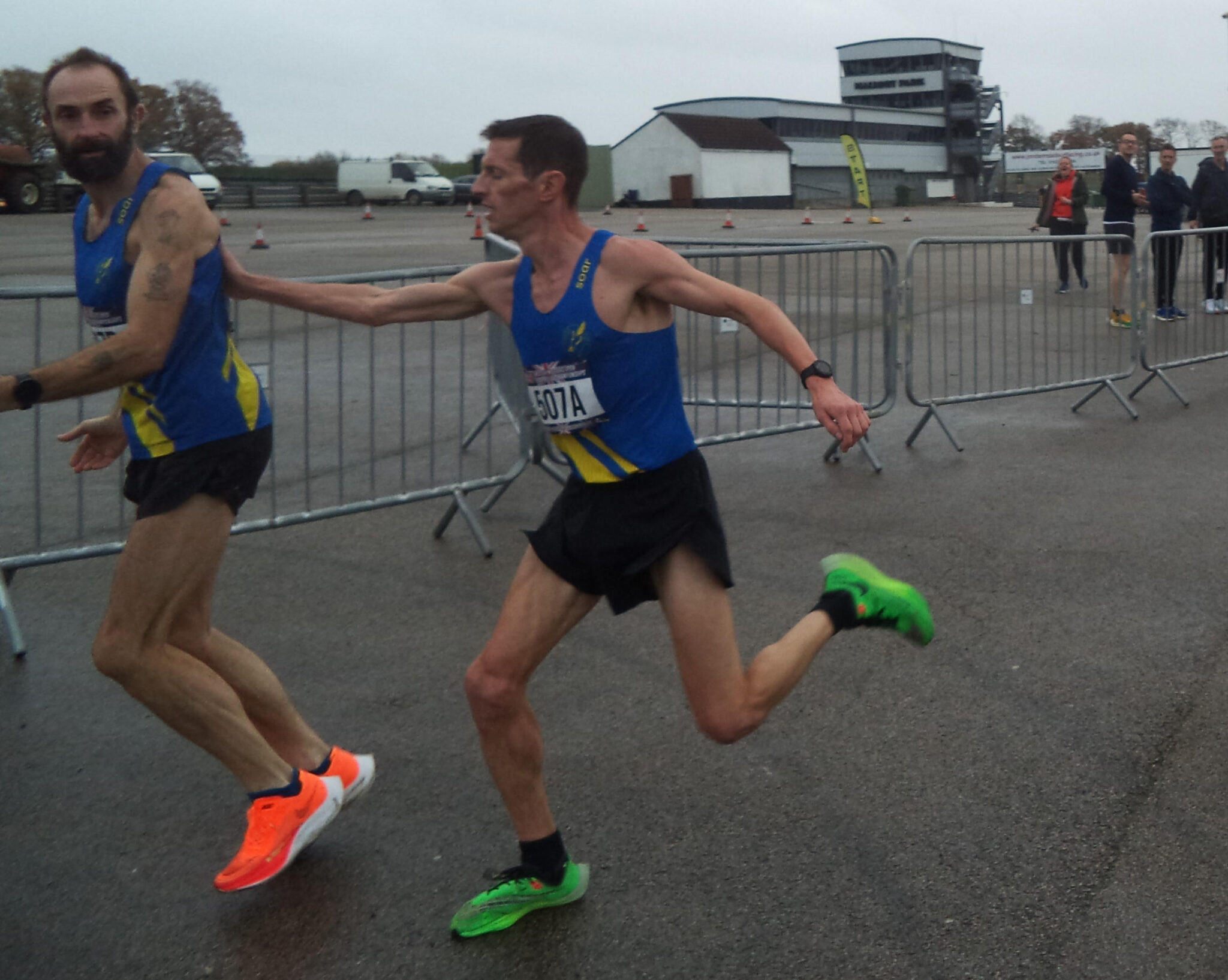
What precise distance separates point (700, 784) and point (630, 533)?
3.85 feet

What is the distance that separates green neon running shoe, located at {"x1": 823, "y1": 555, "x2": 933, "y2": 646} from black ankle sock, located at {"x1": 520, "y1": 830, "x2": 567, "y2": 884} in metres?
0.98

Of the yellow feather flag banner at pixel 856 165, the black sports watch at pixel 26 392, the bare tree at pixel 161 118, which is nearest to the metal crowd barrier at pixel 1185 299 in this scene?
the black sports watch at pixel 26 392

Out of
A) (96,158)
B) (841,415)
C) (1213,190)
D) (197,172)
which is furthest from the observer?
(197,172)

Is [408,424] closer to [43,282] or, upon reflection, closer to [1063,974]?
[1063,974]

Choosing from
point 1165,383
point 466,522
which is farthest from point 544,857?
point 1165,383

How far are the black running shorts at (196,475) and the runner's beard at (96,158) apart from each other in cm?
68

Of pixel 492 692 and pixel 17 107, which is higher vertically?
pixel 17 107

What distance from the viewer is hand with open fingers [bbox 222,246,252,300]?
3.55 metres

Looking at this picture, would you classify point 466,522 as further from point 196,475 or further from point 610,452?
point 610,452

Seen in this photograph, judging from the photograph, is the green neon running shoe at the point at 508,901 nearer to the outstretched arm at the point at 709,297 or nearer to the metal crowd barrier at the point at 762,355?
the outstretched arm at the point at 709,297

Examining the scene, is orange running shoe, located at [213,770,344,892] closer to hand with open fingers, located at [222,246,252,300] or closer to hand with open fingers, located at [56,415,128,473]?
hand with open fingers, located at [56,415,128,473]

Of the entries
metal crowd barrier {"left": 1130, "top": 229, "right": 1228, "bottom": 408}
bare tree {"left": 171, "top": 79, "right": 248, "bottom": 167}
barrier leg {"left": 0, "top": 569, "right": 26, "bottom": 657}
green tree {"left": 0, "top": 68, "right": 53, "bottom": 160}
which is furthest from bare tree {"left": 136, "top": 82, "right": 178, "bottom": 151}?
barrier leg {"left": 0, "top": 569, "right": 26, "bottom": 657}

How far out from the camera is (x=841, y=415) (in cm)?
308

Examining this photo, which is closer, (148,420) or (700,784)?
(148,420)
